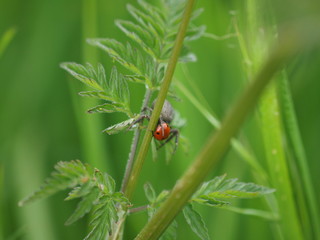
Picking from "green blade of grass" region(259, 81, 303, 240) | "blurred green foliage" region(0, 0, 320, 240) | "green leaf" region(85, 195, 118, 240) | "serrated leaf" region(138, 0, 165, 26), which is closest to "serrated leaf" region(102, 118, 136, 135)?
"green leaf" region(85, 195, 118, 240)

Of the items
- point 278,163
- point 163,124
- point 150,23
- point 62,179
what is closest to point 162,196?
point 163,124

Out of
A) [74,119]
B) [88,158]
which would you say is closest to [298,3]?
[88,158]

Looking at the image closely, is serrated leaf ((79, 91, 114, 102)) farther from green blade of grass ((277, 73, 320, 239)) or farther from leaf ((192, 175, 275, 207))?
green blade of grass ((277, 73, 320, 239))

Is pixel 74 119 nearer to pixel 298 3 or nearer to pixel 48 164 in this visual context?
pixel 48 164

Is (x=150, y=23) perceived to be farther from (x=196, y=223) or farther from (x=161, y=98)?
(x=196, y=223)

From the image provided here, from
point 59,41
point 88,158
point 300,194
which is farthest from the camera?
point 59,41
